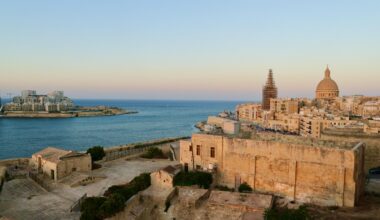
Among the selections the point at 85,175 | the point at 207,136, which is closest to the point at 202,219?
the point at 207,136

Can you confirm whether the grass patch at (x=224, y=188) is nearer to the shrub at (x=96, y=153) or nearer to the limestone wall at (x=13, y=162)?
the shrub at (x=96, y=153)

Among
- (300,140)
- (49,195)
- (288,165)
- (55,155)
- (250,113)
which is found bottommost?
(49,195)

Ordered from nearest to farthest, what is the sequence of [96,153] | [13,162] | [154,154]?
[13,162] → [96,153] → [154,154]

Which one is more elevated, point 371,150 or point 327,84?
point 327,84

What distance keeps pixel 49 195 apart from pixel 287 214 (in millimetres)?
13443

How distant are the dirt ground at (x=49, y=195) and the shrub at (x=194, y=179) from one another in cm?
385

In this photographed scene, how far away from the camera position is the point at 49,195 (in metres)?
18.0

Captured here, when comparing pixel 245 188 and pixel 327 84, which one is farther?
pixel 327 84

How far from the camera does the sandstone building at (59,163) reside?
20281 mm

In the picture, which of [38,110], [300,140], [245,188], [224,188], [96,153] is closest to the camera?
[245,188]

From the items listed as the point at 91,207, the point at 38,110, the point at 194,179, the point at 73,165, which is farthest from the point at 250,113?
the point at 38,110

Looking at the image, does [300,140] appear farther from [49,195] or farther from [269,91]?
[269,91]

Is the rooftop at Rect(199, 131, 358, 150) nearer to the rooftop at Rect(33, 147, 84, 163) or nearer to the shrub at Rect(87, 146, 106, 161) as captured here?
the rooftop at Rect(33, 147, 84, 163)

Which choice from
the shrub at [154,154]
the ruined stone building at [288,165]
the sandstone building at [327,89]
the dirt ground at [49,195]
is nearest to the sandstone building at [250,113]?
the sandstone building at [327,89]
